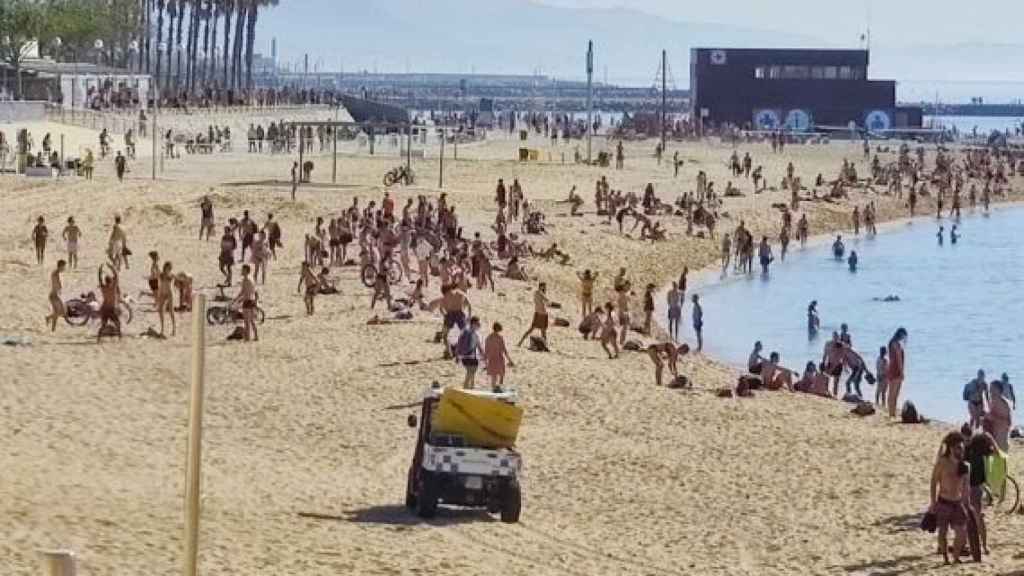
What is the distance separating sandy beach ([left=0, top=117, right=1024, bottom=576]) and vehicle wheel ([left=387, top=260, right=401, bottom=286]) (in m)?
0.46

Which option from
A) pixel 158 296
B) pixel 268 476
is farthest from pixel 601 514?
pixel 158 296

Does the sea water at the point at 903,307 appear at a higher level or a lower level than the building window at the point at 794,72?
lower

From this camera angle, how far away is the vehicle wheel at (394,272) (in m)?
31.0

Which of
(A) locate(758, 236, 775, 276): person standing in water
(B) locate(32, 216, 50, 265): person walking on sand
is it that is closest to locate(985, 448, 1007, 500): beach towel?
(B) locate(32, 216, 50, 265): person walking on sand

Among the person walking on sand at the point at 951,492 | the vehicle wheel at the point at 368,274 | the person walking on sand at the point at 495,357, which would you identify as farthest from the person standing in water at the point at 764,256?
the person walking on sand at the point at 951,492

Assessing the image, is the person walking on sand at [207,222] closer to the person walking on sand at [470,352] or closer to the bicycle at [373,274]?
the bicycle at [373,274]

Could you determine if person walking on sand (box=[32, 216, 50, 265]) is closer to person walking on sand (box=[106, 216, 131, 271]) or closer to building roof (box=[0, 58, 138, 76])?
person walking on sand (box=[106, 216, 131, 271])

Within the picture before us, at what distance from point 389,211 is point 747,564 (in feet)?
77.0

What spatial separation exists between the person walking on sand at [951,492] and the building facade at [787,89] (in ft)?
260

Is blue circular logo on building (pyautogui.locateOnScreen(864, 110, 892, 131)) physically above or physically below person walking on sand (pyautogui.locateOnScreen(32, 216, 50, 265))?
above

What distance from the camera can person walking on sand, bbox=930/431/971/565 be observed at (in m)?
14.8

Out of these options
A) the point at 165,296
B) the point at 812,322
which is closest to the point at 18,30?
the point at 812,322

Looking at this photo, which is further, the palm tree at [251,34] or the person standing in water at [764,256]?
the palm tree at [251,34]

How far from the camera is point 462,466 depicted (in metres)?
15.8
